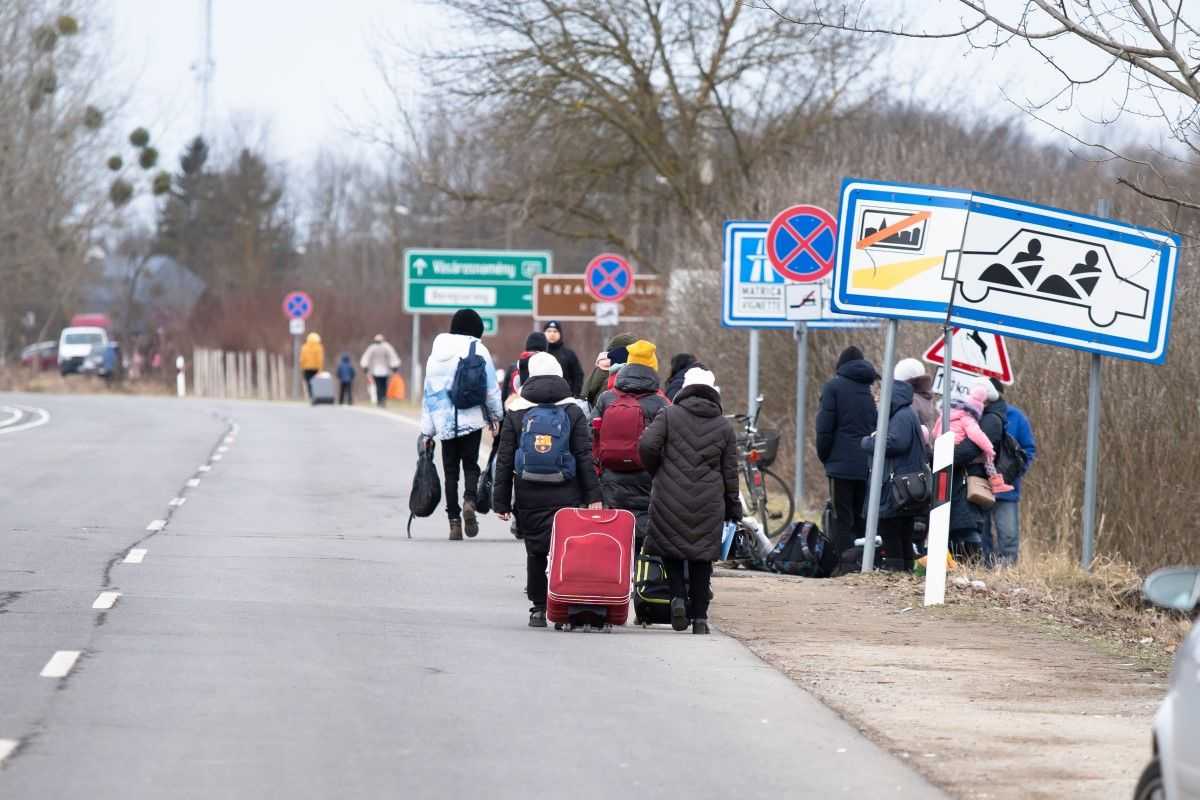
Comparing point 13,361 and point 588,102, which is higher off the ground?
point 588,102

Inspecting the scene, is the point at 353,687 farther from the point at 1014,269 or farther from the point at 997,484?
the point at 997,484

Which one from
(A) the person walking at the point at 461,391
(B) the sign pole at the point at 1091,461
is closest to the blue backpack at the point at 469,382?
(A) the person walking at the point at 461,391

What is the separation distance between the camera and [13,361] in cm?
7888

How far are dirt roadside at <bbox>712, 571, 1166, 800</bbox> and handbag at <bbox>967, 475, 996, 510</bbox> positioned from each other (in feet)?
3.85

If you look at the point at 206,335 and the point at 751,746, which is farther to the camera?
the point at 206,335

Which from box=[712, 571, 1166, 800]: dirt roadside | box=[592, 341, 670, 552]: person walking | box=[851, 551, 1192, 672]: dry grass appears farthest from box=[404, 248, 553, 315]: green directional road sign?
box=[592, 341, 670, 552]: person walking

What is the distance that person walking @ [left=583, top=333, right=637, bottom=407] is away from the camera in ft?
53.5

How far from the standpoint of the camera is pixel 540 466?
1154 cm

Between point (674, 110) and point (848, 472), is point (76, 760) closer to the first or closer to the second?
point (848, 472)

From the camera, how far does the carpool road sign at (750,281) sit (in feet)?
60.6

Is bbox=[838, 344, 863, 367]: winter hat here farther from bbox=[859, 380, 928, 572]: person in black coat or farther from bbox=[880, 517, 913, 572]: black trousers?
bbox=[880, 517, 913, 572]: black trousers

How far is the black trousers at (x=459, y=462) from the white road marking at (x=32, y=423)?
18.9 m

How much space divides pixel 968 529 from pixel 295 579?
16.3 feet

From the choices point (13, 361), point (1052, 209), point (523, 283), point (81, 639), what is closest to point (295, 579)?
point (81, 639)
